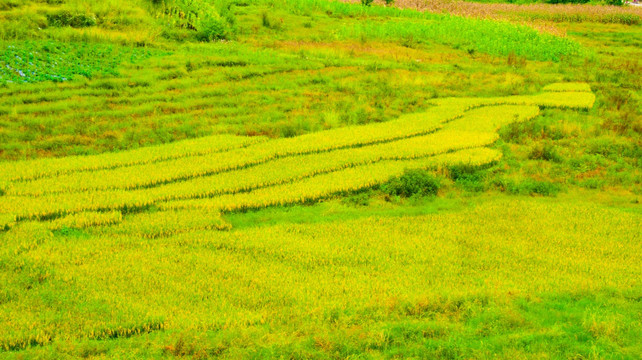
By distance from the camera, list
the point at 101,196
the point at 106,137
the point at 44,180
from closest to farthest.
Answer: the point at 101,196 < the point at 44,180 < the point at 106,137

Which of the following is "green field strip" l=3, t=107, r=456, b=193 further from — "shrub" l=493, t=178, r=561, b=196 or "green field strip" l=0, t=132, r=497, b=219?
"shrub" l=493, t=178, r=561, b=196

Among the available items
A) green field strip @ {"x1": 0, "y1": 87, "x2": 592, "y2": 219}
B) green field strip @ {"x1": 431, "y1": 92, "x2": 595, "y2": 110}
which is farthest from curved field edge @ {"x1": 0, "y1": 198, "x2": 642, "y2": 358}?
A: green field strip @ {"x1": 431, "y1": 92, "x2": 595, "y2": 110}

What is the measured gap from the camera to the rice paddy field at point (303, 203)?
6.47 metres

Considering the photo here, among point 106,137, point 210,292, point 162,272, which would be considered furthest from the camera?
point 106,137

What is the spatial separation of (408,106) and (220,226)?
1098cm

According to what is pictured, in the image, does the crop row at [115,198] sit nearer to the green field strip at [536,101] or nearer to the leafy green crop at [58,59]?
the green field strip at [536,101]

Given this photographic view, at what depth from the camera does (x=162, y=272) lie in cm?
765

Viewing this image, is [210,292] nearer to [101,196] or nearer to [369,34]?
[101,196]

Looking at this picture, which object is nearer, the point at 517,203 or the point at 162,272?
the point at 162,272

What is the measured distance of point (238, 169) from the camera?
41.1ft

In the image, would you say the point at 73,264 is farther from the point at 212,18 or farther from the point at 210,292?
the point at 212,18

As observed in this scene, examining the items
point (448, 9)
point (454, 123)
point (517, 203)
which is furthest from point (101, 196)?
point (448, 9)

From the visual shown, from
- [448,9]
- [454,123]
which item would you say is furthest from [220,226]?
[448,9]

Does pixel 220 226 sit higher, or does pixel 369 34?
pixel 369 34
